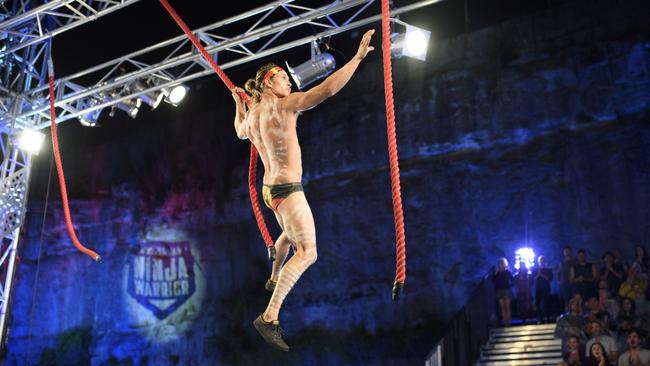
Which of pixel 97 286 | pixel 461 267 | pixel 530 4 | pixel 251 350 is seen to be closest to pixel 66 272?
pixel 97 286

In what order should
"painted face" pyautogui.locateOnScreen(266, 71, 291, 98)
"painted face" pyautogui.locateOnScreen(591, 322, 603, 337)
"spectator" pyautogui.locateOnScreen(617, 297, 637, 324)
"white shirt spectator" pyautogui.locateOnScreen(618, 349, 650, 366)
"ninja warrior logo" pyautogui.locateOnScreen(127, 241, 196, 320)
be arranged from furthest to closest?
"ninja warrior logo" pyautogui.locateOnScreen(127, 241, 196, 320) → "spectator" pyautogui.locateOnScreen(617, 297, 637, 324) → "painted face" pyautogui.locateOnScreen(591, 322, 603, 337) → "white shirt spectator" pyautogui.locateOnScreen(618, 349, 650, 366) → "painted face" pyautogui.locateOnScreen(266, 71, 291, 98)

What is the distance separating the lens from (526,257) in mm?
9992

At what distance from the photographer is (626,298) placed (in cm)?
Answer: 749

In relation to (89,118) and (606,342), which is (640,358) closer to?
(606,342)

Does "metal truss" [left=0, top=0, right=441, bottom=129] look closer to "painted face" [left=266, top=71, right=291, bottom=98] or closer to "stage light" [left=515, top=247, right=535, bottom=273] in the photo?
"painted face" [left=266, top=71, right=291, bottom=98]

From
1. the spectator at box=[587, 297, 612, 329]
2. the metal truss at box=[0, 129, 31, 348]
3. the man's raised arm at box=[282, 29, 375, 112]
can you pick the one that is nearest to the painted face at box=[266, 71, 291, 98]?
the man's raised arm at box=[282, 29, 375, 112]

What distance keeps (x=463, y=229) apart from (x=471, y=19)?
3.27m

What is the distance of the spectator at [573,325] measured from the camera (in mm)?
7051

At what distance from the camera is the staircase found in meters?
7.58

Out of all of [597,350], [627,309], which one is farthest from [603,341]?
[627,309]

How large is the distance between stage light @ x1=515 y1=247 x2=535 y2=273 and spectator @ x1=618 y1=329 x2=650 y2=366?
3.32m

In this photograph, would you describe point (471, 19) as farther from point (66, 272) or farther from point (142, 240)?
point (66, 272)

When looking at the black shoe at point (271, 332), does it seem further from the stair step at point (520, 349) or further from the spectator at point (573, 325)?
the stair step at point (520, 349)

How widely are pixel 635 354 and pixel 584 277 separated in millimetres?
1564
